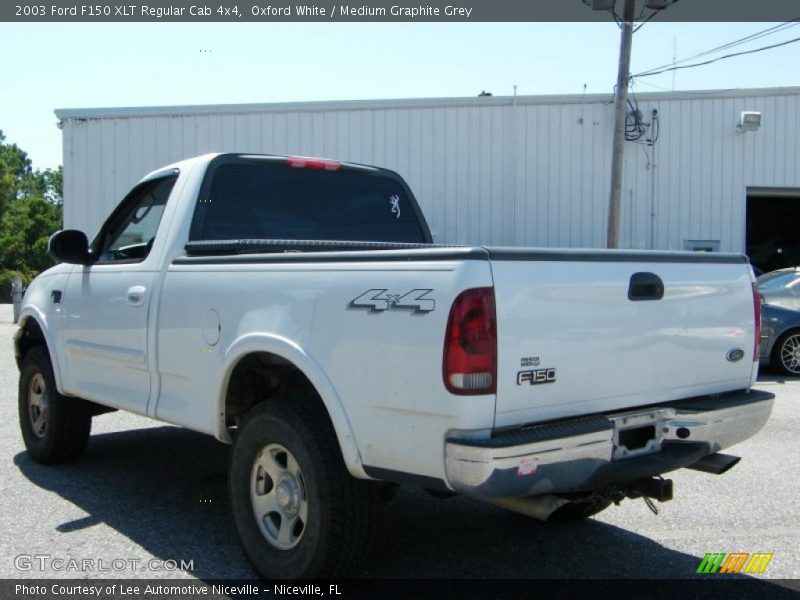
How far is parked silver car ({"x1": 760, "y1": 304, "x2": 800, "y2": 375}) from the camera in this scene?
39.6ft

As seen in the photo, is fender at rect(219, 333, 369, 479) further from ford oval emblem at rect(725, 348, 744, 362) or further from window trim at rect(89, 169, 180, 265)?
ford oval emblem at rect(725, 348, 744, 362)

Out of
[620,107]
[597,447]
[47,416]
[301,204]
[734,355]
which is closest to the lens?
→ [597,447]

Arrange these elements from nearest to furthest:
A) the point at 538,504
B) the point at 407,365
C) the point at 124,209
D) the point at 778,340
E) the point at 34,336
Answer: the point at 407,365 → the point at 538,504 → the point at 124,209 → the point at 34,336 → the point at 778,340

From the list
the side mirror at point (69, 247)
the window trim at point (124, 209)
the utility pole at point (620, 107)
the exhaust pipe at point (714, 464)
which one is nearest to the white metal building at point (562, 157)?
the utility pole at point (620, 107)

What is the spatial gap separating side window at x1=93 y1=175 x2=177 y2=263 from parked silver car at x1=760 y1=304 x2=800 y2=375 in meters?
9.77

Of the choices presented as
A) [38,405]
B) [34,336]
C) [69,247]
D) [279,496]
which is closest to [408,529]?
[279,496]

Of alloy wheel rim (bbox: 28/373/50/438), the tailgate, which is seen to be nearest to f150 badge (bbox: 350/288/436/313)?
the tailgate

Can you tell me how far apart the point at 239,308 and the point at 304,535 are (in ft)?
3.62

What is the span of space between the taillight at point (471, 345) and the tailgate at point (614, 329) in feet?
0.16

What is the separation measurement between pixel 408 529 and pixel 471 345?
2.15m

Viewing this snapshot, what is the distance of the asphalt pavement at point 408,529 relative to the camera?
163 inches

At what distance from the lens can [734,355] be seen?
13.5ft

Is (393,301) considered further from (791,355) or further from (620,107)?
(620,107)

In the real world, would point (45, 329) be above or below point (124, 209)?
below
